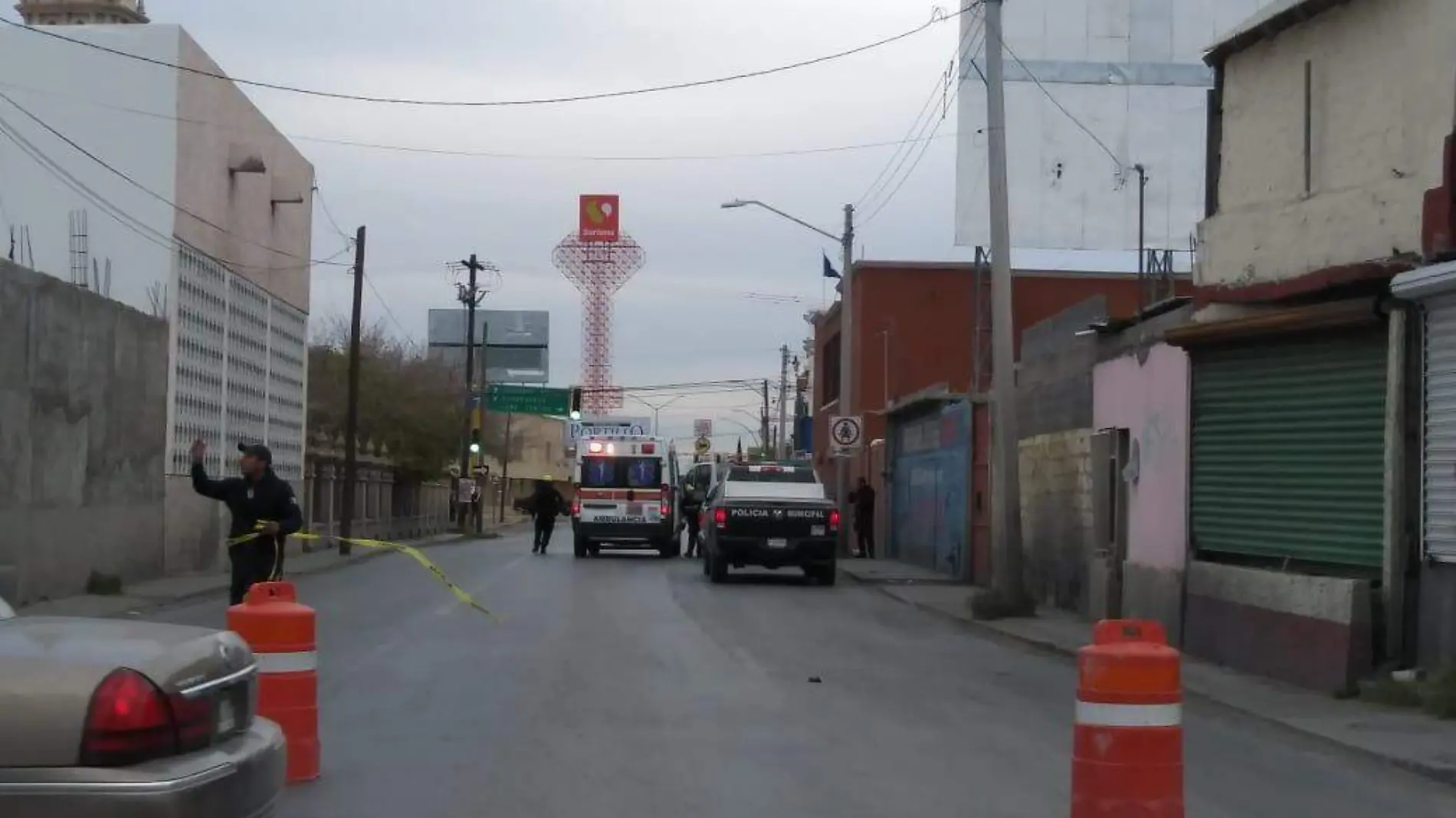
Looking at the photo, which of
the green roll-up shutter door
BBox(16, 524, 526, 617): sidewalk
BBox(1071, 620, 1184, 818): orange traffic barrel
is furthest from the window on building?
BBox(1071, 620, 1184, 818): orange traffic barrel

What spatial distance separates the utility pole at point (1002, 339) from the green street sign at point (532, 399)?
2017 inches

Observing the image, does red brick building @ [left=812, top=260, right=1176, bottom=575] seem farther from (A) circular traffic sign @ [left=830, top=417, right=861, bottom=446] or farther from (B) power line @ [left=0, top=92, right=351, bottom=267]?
(B) power line @ [left=0, top=92, right=351, bottom=267]

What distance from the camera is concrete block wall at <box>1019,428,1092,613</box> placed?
21.9m

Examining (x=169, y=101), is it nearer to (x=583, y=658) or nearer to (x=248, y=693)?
(x=583, y=658)

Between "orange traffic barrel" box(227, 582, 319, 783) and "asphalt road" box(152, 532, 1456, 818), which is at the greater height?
"orange traffic barrel" box(227, 582, 319, 783)

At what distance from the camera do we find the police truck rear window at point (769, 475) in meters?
30.0

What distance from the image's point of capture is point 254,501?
39.9 ft

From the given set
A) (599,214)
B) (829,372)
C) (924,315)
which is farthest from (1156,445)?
(599,214)

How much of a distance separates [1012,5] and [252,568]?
78.4 feet

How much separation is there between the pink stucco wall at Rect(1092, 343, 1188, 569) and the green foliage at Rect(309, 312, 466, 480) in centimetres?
4254

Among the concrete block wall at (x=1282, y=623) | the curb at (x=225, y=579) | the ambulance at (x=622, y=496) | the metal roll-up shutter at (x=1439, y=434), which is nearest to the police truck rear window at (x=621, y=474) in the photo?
the ambulance at (x=622, y=496)

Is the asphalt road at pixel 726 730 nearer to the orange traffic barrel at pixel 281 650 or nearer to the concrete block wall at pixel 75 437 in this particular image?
the orange traffic barrel at pixel 281 650

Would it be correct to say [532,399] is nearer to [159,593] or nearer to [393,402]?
[393,402]

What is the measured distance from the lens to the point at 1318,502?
14625mm
